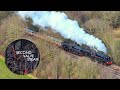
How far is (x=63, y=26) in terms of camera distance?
20.0ft

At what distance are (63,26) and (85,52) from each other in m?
0.56

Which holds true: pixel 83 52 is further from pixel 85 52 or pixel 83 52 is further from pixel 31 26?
pixel 31 26

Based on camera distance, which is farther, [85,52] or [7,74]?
[85,52]

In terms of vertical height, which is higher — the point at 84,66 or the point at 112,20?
the point at 112,20

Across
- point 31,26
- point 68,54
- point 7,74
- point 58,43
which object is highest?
point 31,26

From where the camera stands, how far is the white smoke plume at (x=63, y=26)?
19.9ft

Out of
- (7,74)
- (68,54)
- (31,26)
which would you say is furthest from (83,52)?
(7,74)

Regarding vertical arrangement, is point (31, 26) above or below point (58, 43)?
above

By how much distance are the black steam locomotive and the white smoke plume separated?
0.09 meters

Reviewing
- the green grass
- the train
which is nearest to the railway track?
the train
